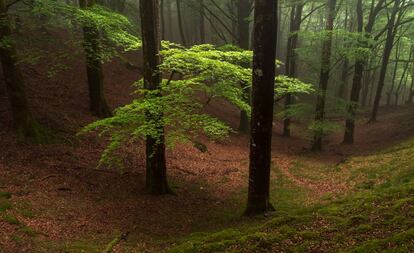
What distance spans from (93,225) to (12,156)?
15.4ft

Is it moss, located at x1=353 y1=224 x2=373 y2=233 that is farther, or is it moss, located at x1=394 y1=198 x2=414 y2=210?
moss, located at x1=394 y1=198 x2=414 y2=210

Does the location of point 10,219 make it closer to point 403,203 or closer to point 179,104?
point 179,104

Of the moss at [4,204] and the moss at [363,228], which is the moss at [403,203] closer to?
the moss at [363,228]

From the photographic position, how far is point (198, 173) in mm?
15750

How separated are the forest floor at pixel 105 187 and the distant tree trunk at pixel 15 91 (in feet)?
1.67

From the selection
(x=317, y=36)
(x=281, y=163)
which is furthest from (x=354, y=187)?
(x=317, y=36)

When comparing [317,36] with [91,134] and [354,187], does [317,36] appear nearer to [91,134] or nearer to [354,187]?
[354,187]

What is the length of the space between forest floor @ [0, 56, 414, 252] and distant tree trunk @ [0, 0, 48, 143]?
51 centimetres

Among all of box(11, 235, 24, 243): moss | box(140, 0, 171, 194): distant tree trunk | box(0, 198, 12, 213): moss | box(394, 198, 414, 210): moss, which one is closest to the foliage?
box(140, 0, 171, 194): distant tree trunk

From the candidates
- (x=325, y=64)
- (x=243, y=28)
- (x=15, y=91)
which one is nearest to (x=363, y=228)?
(x=15, y=91)

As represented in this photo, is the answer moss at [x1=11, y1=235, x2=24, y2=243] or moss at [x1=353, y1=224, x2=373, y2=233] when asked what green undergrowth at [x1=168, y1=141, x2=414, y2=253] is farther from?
moss at [x1=11, y1=235, x2=24, y2=243]

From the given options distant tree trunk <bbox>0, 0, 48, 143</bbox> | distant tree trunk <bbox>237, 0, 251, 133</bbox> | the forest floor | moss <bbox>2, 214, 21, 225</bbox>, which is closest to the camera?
moss <bbox>2, 214, 21, 225</bbox>

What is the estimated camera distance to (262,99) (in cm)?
868

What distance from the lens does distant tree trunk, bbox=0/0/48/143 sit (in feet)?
40.9
